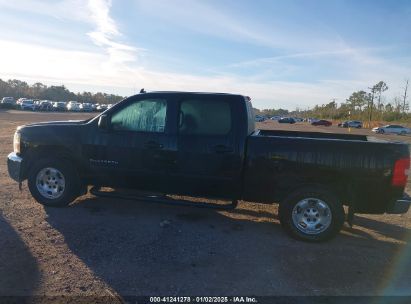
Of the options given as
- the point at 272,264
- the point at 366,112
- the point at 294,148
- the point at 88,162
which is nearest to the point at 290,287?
the point at 272,264

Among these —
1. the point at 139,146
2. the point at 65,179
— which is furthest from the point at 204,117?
the point at 65,179

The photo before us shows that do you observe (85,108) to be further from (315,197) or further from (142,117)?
(315,197)

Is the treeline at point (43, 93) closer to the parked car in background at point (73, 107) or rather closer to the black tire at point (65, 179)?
the parked car in background at point (73, 107)

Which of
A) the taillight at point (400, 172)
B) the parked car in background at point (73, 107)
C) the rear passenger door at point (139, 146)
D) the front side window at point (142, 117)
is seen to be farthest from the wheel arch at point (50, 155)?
the parked car in background at point (73, 107)

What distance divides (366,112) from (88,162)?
374 ft

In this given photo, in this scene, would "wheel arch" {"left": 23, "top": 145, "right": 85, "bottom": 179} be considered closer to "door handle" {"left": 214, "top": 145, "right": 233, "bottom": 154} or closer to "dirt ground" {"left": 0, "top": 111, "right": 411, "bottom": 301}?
"dirt ground" {"left": 0, "top": 111, "right": 411, "bottom": 301}

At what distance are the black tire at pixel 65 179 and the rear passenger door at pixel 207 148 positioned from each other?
5.85ft

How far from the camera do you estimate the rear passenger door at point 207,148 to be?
6203mm

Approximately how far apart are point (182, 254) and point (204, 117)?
2.23 meters

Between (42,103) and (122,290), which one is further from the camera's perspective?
(42,103)

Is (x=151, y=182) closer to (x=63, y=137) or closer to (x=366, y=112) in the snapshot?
(x=63, y=137)

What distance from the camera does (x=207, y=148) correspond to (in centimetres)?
626

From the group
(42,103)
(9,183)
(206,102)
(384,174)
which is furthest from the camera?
(42,103)

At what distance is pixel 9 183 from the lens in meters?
8.72
